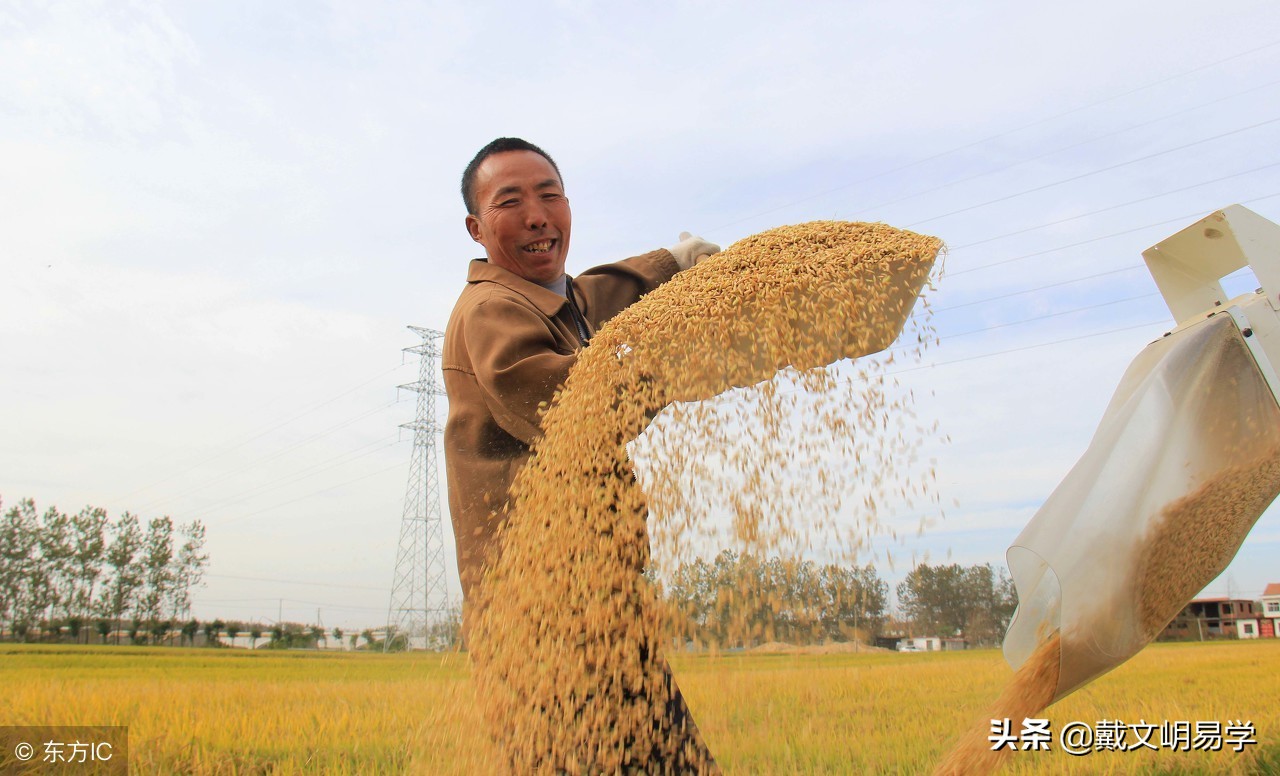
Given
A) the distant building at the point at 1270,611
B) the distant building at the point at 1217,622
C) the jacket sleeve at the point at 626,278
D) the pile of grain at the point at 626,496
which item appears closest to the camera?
the pile of grain at the point at 626,496

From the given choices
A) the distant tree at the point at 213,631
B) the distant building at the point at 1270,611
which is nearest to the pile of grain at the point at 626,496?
the distant building at the point at 1270,611

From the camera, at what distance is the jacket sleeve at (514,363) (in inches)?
73.7

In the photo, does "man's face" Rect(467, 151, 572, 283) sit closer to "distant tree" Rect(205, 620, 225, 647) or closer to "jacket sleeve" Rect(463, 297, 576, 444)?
"jacket sleeve" Rect(463, 297, 576, 444)

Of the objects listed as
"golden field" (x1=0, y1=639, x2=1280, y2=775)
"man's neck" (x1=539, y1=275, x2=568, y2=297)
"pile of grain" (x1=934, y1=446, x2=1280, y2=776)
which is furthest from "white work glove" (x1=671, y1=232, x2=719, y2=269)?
"pile of grain" (x1=934, y1=446, x2=1280, y2=776)

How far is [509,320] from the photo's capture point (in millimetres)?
1950

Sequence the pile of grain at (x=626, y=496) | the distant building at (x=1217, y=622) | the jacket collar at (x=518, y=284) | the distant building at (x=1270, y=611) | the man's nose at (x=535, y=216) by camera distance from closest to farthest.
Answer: the pile of grain at (x=626, y=496), the jacket collar at (x=518, y=284), the man's nose at (x=535, y=216), the distant building at (x=1217, y=622), the distant building at (x=1270, y=611)

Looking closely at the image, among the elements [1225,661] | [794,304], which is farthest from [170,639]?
[794,304]

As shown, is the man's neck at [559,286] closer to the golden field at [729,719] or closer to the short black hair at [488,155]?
the short black hair at [488,155]

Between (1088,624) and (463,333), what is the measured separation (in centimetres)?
158

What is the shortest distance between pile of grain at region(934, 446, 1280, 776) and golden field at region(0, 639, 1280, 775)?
270mm

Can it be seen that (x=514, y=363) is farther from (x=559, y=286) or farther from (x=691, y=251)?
(x=691, y=251)

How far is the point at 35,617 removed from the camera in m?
22.7

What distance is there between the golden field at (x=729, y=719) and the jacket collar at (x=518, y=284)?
916mm

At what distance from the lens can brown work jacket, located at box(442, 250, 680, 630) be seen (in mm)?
1888
